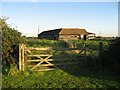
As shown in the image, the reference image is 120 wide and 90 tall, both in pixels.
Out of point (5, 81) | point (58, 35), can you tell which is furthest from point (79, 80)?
point (58, 35)

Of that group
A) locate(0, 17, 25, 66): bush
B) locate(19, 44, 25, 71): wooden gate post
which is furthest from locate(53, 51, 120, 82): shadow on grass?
locate(0, 17, 25, 66): bush

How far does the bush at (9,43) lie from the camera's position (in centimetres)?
1391

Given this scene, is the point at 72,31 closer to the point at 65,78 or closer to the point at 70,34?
the point at 70,34

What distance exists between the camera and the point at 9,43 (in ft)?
46.7

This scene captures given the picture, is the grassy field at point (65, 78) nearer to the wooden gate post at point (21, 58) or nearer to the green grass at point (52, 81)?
the green grass at point (52, 81)

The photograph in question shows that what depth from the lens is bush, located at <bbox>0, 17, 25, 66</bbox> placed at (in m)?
13.9

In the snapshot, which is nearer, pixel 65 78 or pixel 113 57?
pixel 65 78

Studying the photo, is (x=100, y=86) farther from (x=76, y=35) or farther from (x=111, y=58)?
(x=76, y=35)

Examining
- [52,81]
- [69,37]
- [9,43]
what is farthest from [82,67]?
[69,37]

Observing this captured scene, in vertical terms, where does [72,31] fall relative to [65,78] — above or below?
above

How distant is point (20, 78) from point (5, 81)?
3.23ft

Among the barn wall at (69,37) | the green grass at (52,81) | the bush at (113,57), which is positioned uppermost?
the barn wall at (69,37)

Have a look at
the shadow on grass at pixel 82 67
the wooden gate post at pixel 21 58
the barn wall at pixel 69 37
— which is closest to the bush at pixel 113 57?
the shadow on grass at pixel 82 67

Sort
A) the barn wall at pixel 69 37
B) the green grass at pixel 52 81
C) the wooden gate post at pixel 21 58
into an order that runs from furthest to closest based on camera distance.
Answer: the barn wall at pixel 69 37
the wooden gate post at pixel 21 58
the green grass at pixel 52 81
